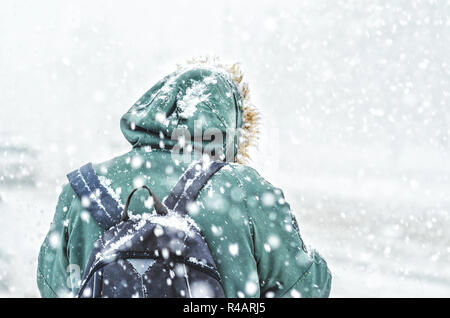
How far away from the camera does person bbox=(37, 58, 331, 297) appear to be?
159 cm

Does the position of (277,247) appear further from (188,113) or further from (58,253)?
(58,253)

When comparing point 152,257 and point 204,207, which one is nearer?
point 152,257

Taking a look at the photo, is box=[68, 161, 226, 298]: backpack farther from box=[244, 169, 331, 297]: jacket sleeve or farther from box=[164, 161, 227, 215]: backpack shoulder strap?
box=[244, 169, 331, 297]: jacket sleeve

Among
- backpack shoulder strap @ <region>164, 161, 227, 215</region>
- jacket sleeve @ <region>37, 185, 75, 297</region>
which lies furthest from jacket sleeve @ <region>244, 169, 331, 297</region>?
jacket sleeve @ <region>37, 185, 75, 297</region>

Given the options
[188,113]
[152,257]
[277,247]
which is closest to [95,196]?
[152,257]

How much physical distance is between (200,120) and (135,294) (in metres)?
0.85

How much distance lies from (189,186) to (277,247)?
0.46m

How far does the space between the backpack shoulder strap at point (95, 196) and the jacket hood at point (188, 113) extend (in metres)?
0.31

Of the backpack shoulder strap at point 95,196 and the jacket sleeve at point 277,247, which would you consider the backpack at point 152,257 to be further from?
the jacket sleeve at point 277,247

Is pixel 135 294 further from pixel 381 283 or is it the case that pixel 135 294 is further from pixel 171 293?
pixel 381 283

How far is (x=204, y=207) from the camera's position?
1.57 metres

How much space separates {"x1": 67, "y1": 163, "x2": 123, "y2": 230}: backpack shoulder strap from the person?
3 cm
